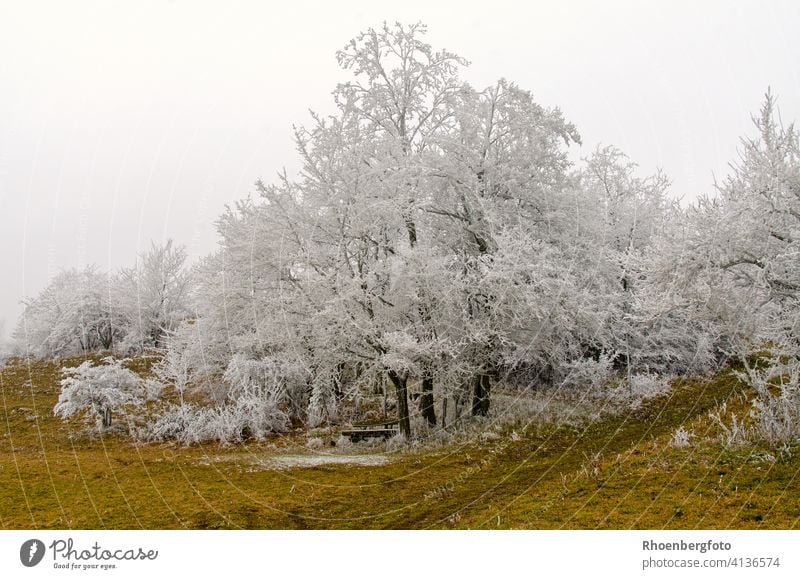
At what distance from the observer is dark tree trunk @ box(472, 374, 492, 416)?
1492 cm

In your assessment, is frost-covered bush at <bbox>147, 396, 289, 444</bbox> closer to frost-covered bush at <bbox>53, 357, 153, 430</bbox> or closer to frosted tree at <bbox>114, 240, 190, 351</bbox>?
frost-covered bush at <bbox>53, 357, 153, 430</bbox>

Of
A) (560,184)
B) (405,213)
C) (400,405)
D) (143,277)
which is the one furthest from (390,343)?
(143,277)

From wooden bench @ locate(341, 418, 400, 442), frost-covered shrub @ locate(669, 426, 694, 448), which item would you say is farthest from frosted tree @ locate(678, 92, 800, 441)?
wooden bench @ locate(341, 418, 400, 442)

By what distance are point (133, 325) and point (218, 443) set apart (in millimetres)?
17339

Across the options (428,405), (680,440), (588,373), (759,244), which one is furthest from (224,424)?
(759,244)

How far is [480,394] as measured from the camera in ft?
51.0

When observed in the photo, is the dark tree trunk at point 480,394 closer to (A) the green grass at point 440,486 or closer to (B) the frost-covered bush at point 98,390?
(A) the green grass at point 440,486

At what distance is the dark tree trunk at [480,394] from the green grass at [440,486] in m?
2.00

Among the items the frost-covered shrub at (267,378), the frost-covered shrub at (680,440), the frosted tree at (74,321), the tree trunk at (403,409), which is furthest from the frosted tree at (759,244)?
the frosted tree at (74,321)

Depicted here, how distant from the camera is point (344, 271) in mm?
12852

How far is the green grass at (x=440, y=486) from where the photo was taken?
22.4 feet

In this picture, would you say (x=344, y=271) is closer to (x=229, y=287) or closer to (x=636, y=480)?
(x=229, y=287)

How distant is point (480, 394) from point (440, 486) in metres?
6.54

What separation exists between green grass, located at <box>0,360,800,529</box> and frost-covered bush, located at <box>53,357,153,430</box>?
116 cm
